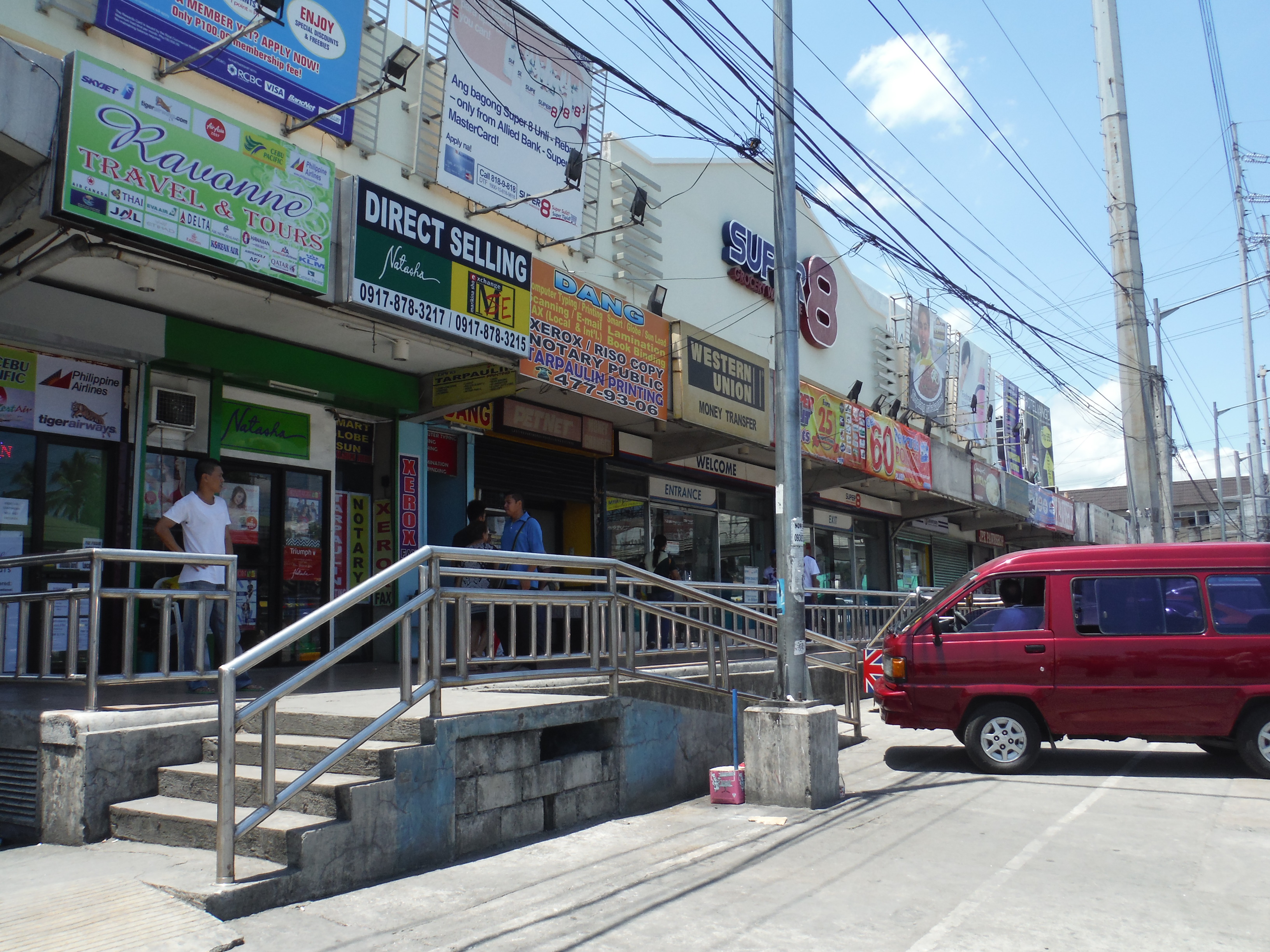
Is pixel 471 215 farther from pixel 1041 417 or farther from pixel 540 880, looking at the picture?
pixel 1041 417

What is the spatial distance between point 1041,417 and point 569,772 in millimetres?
31900

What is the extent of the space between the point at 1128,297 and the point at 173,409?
52.4 feet

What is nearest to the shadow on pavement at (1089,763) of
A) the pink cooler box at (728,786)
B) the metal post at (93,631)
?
the pink cooler box at (728,786)

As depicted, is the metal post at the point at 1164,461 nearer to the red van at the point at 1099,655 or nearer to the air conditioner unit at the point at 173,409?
the red van at the point at 1099,655

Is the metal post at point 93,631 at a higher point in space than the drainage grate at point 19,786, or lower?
higher

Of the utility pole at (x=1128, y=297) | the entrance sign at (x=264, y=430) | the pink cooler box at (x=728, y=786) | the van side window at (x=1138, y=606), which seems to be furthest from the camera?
the utility pole at (x=1128, y=297)

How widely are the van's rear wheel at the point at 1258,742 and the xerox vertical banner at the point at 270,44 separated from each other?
10.4 metres

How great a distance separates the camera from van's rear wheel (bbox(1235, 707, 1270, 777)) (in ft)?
28.2

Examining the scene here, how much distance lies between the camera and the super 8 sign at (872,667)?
1086cm

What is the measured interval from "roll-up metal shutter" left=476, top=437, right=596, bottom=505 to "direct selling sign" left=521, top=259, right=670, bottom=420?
1985 millimetres

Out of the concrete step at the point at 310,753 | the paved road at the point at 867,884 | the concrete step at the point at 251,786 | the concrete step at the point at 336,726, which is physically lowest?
the paved road at the point at 867,884

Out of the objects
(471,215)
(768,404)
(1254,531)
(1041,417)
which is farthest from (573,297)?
(1254,531)

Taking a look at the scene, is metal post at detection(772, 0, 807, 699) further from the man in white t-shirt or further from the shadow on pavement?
the man in white t-shirt

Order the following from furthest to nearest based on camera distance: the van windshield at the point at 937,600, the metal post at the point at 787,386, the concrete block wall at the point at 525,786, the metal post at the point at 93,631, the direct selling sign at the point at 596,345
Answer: the direct selling sign at the point at 596,345 < the van windshield at the point at 937,600 < the metal post at the point at 787,386 < the concrete block wall at the point at 525,786 < the metal post at the point at 93,631
